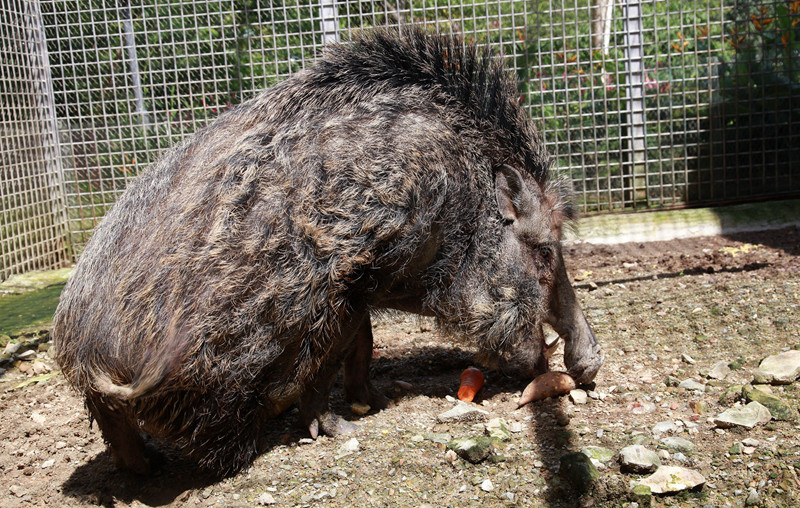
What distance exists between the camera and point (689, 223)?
679 centimetres

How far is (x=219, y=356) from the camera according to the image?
3162mm

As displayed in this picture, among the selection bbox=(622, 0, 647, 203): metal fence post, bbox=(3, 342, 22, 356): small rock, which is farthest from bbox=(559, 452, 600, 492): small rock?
bbox=(622, 0, 647, 203): metal fence post

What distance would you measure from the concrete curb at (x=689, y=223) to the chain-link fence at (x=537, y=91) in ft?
0.59

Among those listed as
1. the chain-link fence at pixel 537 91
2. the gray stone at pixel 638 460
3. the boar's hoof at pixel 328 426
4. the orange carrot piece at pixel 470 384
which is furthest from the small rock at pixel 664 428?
the chain-link fence at pixel 537 91

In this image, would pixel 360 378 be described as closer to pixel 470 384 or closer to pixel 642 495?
pixel 470 384

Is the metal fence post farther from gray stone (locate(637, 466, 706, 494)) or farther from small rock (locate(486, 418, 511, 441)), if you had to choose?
gray stone (locate(637, 466, 706, 494))

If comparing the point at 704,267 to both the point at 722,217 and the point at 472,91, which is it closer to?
the point at 722,217

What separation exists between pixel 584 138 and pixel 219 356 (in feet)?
16.8

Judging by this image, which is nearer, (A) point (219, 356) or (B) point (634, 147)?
(A) point (219, 356)

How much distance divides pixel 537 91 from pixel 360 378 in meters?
3.99

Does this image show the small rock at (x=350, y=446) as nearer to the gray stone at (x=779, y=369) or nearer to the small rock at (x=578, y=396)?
the small rock at (x=578, y=396)

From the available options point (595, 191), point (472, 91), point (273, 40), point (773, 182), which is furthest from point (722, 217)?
point (273, 40)

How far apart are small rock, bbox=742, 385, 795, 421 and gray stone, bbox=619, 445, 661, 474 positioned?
651 mm

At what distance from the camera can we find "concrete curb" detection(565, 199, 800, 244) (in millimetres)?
6711
